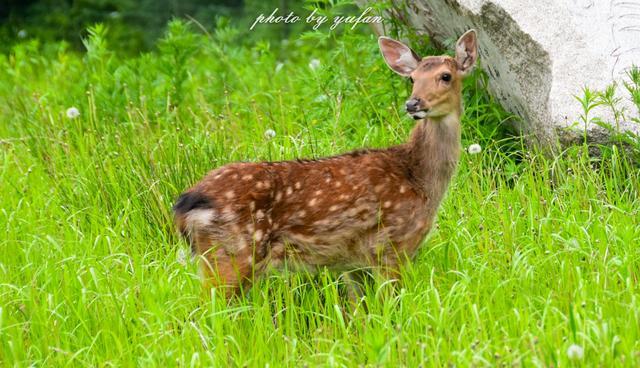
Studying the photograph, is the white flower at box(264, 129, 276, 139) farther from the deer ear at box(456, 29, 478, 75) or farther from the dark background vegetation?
the dark background vegetation

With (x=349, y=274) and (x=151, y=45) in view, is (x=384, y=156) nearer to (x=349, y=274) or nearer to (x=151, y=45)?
(x=349, y=274)

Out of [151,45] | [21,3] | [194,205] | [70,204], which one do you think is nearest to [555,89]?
[194,205]

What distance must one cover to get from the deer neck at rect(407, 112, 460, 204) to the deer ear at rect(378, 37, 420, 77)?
1.24 feet

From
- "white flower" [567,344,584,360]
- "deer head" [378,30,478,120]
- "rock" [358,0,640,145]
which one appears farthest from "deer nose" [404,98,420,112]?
"white flower" [567,344,584,360]

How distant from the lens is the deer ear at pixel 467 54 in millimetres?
5852

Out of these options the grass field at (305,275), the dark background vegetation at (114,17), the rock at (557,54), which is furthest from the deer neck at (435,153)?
the dark background vegetation at (114,17)

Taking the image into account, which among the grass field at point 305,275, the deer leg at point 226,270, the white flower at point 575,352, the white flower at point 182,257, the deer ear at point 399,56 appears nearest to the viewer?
the white flower at point 575,352

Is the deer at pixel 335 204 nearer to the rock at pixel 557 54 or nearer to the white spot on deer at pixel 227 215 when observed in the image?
the white spot on deer at pixel 227 215

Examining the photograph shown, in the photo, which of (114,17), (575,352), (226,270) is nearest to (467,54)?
(226,270)

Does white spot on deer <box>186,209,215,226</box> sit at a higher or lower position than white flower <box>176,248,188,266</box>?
higher

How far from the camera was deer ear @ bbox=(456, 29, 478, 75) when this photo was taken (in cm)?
585

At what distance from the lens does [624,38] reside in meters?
6.25

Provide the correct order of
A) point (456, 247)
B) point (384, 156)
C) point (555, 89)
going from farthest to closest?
point (555, 89)
point (384, 156)
point (456, 247)

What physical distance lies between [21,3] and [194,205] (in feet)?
34.4
